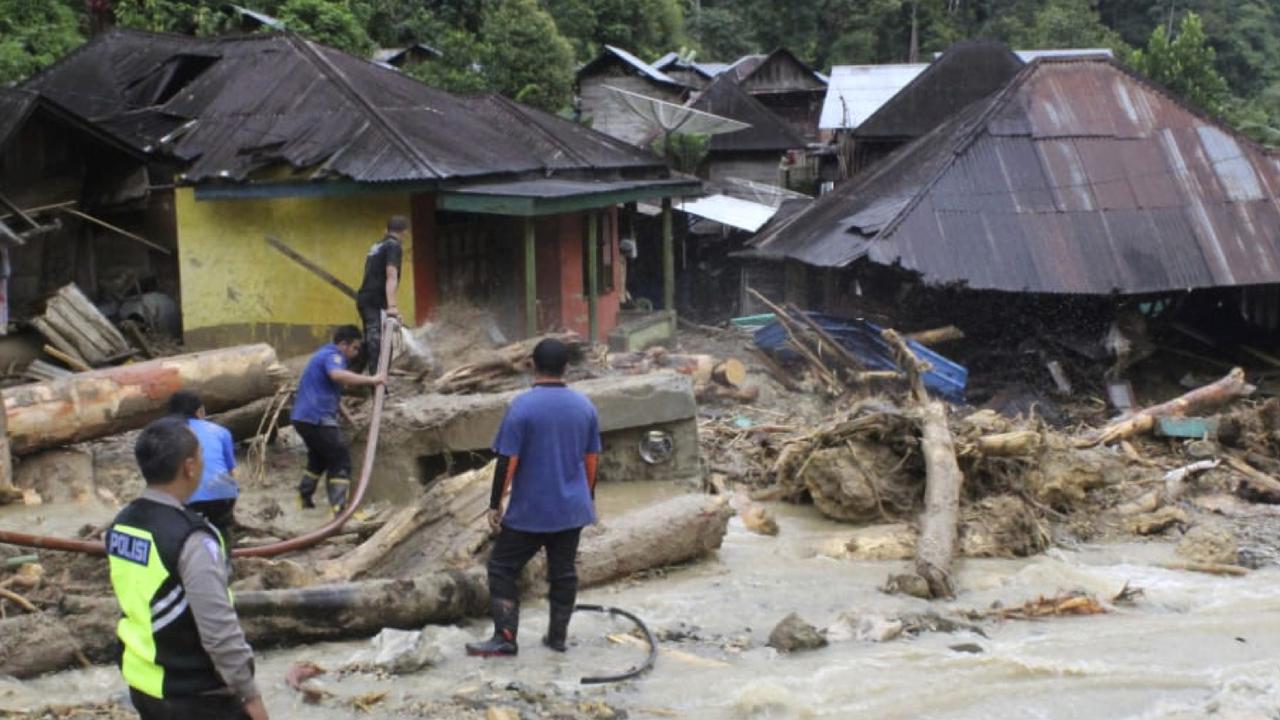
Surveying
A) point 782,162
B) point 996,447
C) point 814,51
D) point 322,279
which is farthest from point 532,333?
point 814,51

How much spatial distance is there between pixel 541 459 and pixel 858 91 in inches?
1165

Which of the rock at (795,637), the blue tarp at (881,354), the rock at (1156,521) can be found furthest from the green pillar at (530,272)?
the rock at (795,637)

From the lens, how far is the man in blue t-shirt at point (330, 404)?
388 inches

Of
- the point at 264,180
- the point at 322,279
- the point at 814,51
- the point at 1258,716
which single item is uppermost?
the point at 814,51

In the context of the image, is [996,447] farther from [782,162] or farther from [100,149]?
[782,162]

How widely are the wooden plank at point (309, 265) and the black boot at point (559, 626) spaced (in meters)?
8.42

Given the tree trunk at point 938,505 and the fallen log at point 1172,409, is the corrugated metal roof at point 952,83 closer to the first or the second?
the fallen log at point 1172,409

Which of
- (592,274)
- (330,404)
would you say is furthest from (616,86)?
(330,404)

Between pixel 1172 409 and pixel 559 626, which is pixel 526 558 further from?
pixel 1172 409

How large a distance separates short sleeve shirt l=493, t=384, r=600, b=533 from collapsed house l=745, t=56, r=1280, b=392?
11949mm

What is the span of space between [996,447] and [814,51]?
44.1 metres

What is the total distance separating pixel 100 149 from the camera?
→ 58.9 feet

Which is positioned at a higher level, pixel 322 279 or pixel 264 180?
pixel 264 180

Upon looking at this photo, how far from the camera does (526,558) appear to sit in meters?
6.84
